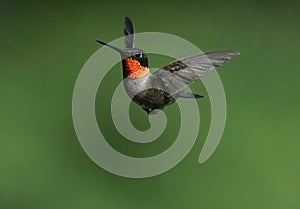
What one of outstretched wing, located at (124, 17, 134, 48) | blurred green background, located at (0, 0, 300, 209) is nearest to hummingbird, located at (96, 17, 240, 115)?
outstretched wing, located at (124, 17, 134, 48)

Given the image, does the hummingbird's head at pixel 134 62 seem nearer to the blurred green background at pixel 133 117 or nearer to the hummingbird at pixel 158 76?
the hummingbird at pixel 158 76

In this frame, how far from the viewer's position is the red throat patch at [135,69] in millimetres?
412

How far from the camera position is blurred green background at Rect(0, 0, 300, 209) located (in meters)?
1.55

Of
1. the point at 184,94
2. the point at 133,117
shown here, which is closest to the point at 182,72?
the point at 184,94

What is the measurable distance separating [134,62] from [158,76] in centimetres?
3

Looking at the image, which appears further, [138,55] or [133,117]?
[133,117]

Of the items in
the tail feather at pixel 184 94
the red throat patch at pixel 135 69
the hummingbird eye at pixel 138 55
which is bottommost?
the tail feather at pixel 184 94

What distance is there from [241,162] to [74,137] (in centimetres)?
51

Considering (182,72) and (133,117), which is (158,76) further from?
(133,117)

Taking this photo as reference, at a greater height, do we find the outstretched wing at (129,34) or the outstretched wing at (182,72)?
the outstretched wing at (129,34)

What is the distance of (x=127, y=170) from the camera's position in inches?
59.7

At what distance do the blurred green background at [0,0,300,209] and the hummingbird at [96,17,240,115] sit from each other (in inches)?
31.4

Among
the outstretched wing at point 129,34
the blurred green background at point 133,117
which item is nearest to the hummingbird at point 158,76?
the outstretched wing at point 129,34

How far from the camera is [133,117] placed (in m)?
1.11
